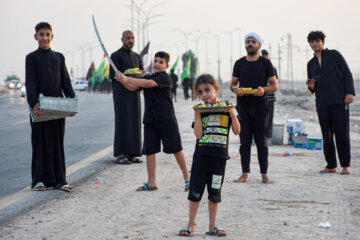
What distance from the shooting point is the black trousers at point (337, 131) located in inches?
360

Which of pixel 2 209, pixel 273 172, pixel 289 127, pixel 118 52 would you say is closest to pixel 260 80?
pixel 273 172

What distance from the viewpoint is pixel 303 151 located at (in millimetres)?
11781

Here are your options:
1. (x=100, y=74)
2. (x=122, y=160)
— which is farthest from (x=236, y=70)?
(x=100, y=74)

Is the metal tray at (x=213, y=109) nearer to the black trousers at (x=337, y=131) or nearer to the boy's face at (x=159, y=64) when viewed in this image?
the boy's face at (x=159, y=64)

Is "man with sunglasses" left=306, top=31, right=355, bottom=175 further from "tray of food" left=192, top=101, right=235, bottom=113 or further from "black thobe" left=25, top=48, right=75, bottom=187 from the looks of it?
"tray of food" left=192, top=101, right=235, bottom=113

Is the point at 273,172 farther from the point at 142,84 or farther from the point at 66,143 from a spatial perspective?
the point at 66,143

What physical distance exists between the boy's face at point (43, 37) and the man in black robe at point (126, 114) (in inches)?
93.7

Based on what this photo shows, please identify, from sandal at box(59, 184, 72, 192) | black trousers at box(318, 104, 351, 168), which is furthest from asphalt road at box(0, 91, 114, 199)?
black trousers at box(318, 104, 351, 168)

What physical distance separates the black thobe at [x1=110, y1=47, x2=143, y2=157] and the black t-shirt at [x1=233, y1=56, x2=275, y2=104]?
7.44 ft

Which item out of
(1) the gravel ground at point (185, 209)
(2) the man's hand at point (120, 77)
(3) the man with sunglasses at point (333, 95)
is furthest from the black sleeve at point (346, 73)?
(2) the man's hand at point (120, 77)

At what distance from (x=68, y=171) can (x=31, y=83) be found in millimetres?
2270

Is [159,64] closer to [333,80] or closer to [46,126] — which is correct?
[46,126]

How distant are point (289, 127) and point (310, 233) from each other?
7459mm

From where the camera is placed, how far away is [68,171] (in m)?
9.42
